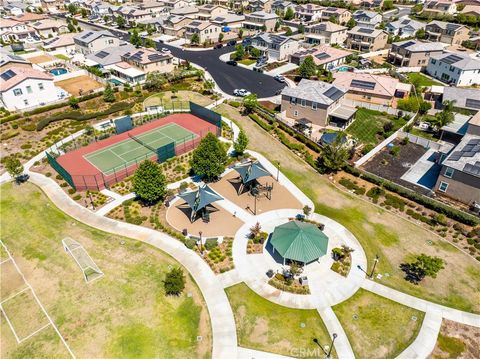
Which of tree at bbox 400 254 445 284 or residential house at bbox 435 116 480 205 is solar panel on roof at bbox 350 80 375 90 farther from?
tree at bbox 400 254 445 284

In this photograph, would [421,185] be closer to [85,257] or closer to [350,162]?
[350,162]

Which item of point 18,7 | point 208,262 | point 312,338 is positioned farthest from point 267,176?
point 18,7

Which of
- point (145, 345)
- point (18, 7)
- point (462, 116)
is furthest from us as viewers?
point (18, 7)

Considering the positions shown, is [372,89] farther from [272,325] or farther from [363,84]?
[272,325]

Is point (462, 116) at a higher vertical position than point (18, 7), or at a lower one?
lower

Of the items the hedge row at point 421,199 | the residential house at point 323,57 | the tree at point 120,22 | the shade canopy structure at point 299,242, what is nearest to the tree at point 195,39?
the residential house at point 323,57

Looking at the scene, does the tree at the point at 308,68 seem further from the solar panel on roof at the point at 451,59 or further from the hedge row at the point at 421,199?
the hedge row at the point at 421,199

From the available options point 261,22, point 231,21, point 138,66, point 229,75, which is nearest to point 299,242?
point 229,75
